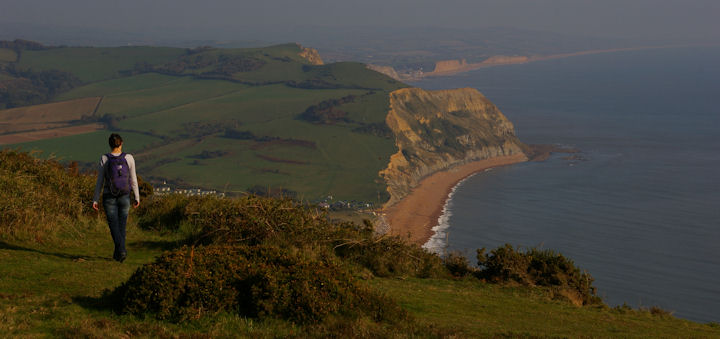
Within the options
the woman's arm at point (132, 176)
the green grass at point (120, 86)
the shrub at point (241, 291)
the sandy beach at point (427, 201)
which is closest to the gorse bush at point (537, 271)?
the shrub at point (241, 291)

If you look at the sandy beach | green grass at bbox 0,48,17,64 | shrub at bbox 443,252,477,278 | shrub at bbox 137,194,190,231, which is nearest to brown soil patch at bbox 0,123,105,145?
the sandy beach

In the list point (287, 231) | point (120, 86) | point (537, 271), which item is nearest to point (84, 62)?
point (120, 86)

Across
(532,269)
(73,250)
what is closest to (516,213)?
(532,269)

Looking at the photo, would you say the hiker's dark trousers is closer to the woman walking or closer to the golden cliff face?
the woman walking

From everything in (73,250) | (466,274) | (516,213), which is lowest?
(516,213)

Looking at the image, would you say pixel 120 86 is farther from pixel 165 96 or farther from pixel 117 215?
pixel 117 215

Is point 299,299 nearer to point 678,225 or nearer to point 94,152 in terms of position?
point 678,225
